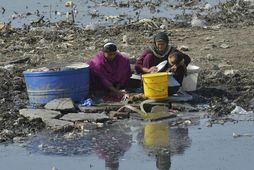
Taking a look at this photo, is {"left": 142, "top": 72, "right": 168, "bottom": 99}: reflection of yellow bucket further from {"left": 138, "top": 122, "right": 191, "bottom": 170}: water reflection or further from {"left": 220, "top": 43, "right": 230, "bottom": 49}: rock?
{"left": 220, "top": 43, "right": 230, "bottom": 49}: rock

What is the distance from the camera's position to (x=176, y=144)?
9070 millimetres

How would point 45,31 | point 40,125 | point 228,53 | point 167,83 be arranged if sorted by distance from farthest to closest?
1. point 45,31
2. point 228,53
3. point 167,83
4. point 40,125

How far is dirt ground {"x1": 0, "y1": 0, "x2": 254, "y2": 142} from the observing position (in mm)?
11156

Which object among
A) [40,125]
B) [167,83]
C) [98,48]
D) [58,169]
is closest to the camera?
[58,169]

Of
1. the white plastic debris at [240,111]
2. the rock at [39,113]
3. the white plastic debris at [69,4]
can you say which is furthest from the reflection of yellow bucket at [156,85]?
the white plastic debris at [69,4]

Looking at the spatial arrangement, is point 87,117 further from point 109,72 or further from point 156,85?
point 109,72

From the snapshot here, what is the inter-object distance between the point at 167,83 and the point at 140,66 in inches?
30.2

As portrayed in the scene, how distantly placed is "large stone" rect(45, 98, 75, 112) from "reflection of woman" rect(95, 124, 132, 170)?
84 cm

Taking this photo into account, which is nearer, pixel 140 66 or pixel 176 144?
pixel 176 144

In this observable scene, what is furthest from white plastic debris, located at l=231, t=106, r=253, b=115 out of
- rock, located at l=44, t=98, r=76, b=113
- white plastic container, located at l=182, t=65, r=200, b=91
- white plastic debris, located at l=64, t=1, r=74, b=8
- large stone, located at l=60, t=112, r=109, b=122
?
white plastic debris, located at l=64, t=1, r=74, b=8

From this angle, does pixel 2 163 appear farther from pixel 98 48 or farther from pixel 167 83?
pixel 98 48

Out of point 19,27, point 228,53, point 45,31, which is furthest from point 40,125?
point 19,27

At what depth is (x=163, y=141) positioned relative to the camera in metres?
9.22

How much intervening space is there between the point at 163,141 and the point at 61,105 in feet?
6.45
